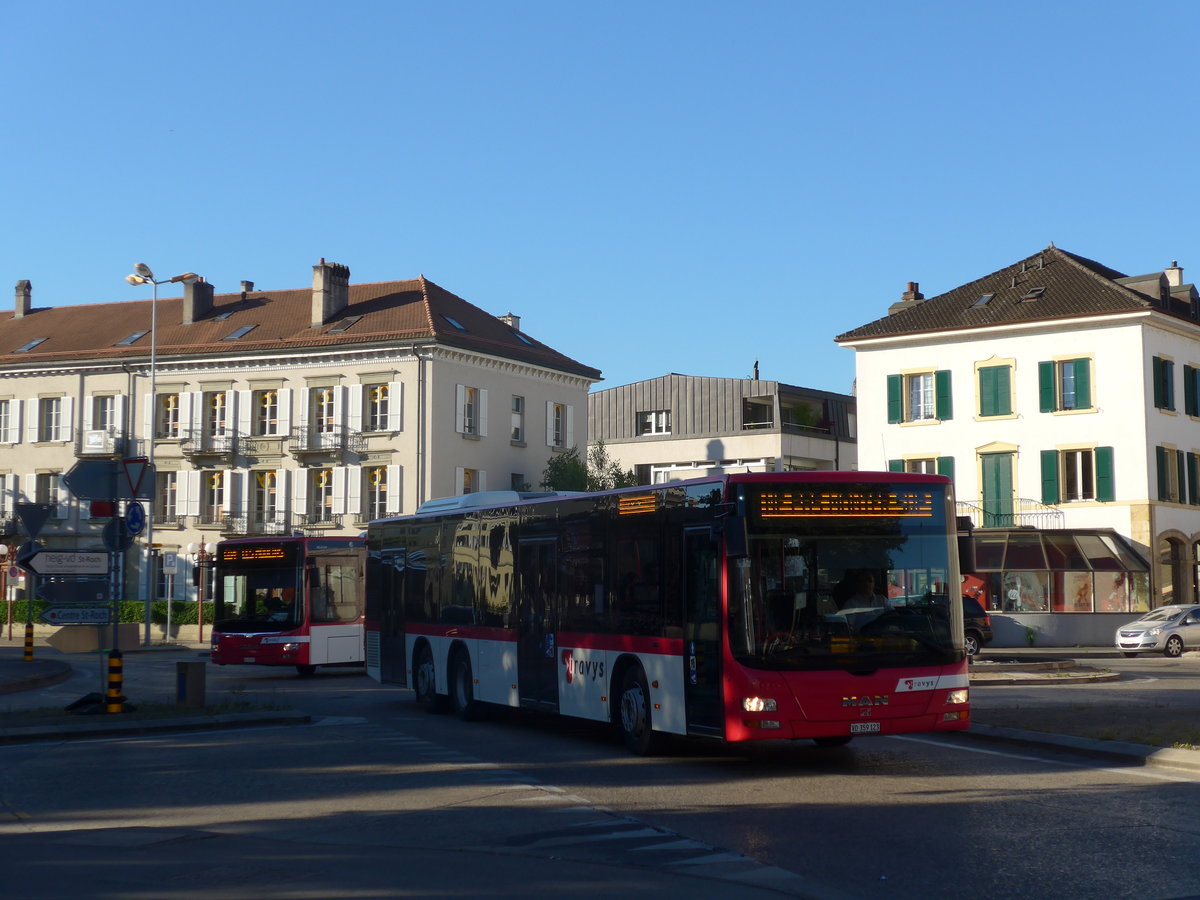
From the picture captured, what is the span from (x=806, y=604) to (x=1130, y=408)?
39.4 m

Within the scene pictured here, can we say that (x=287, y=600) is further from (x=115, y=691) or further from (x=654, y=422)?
(x=654, y=422)

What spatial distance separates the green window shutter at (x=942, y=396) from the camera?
5322cm

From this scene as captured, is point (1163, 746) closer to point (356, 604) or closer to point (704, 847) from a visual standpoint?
point (704, 847)

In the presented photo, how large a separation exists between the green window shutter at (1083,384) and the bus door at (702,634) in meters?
39.3

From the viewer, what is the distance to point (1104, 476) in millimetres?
49906

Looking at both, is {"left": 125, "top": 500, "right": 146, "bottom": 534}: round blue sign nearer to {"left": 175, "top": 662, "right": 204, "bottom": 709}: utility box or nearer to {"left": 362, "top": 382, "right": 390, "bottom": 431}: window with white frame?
{"left": 175, "top": 662, "right": 204, "bottom": 709}: utility box

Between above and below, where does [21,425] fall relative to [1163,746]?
above

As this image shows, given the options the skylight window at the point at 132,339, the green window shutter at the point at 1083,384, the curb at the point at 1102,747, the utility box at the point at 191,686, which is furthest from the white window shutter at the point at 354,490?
the curb at the point at 1102,747

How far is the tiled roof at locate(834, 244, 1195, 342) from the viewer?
5084 cm

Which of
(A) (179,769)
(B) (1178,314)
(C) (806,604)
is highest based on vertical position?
(B) (1178,314)

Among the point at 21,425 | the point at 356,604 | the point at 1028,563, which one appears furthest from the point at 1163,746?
the point at 21,425

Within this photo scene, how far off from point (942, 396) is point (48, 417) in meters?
38.7

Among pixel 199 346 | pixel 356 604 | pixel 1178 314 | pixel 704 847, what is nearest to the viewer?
pixel 704 847

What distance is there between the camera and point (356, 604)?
31.1m
